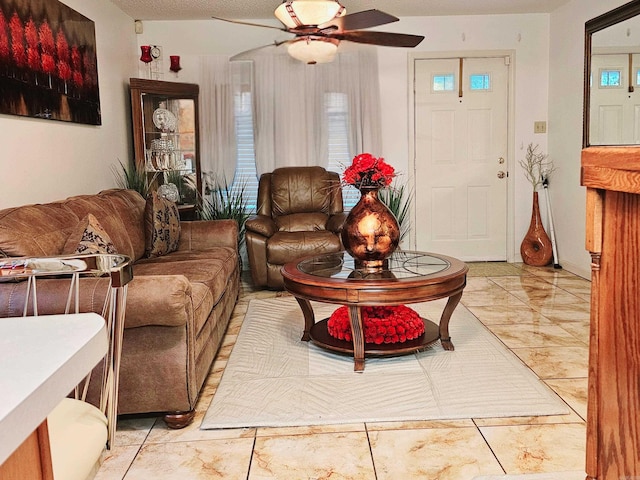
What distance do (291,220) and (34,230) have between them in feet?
9.59

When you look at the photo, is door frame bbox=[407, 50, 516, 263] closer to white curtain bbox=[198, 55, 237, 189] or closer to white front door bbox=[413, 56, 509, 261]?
white front door bbox=[413, 56, 509, 261]

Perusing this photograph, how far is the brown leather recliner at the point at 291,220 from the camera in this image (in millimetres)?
4941

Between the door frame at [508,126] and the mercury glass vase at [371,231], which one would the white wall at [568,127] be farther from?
the mercury glass vase at [371,231]

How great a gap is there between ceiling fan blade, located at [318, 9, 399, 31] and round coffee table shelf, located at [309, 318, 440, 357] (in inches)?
72.5

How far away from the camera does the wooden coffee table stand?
2906mm

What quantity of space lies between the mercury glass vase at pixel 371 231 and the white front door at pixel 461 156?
3.05 m

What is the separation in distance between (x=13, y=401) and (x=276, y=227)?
476 centimetres

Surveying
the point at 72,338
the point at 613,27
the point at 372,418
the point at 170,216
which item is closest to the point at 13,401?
the point at 72,338

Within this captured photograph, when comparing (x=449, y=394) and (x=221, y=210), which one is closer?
(x=449, y=394)

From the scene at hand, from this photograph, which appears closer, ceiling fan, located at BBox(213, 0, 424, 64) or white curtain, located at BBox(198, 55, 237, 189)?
ceiling fan, located at BBox(213, 0, 424, 64)

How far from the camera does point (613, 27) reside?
4.64 metres

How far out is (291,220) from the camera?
17.7 feet

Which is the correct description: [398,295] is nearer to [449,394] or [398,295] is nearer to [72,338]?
[449,394]

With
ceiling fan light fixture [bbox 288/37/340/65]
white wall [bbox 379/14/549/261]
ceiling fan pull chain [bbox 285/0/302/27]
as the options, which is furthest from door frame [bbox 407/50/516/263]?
ceiling fan pull chain [bbox 285/0/302/27]
